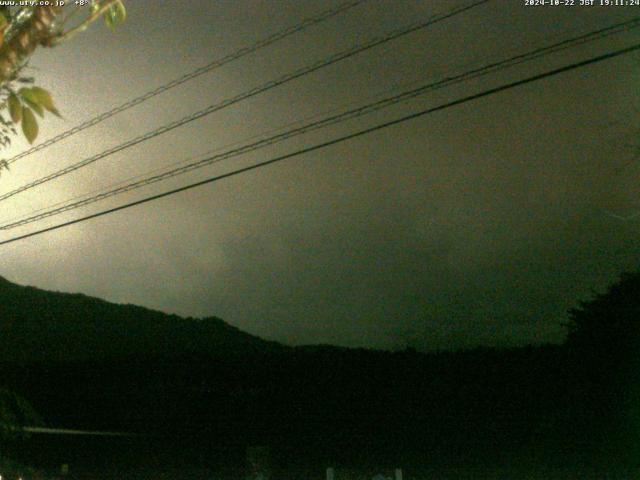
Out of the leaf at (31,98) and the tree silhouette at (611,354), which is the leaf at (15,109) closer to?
the leaf at (31,98)

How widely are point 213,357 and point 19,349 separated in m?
13.3

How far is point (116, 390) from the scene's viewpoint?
74.3 feet

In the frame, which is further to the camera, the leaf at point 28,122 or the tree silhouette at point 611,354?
the tree silhouette at point 611,354

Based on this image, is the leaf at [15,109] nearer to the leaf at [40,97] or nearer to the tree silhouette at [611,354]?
the leaf at [40,97]

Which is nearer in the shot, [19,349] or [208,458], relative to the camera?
[208,458]

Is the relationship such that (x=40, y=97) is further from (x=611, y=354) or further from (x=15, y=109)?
(x=611, y=354)

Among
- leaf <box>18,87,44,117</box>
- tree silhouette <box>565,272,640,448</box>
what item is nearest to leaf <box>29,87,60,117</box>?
leaf <box>18,87,44,117</box>

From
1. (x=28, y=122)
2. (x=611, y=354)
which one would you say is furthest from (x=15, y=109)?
(x=611, y=354)

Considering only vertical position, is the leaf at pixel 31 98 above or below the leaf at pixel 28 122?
above

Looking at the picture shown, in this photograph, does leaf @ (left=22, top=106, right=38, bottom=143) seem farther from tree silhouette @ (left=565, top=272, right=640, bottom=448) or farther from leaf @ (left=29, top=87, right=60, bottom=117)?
tree silhouette @ (left=565, top=272, right=640, bottom=448)

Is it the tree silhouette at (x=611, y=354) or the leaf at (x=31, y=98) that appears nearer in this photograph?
the leaf at (x=31, y=98)

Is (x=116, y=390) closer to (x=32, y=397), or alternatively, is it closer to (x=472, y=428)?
(x=32, y=397)

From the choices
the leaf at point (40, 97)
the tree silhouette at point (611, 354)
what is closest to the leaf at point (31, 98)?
the leaf at point (40, 97)

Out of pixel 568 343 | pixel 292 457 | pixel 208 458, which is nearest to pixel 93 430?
pixel 208 458
